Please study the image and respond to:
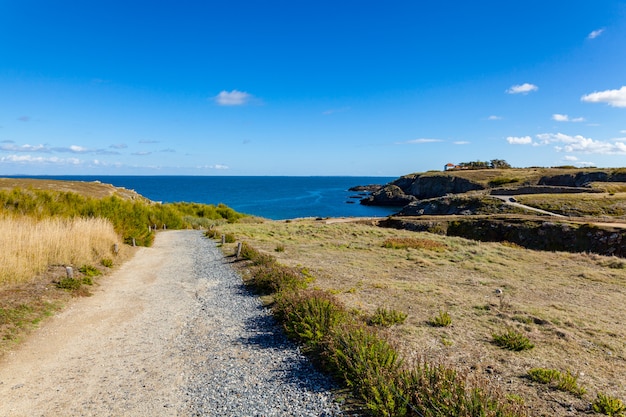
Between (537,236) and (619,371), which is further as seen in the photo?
(537,236)

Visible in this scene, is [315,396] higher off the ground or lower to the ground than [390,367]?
lower

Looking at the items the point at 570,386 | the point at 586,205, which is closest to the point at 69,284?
the point at 570,386

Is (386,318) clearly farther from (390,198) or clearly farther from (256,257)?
(390,198)

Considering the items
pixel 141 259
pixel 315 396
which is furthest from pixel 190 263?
pixel 315 396

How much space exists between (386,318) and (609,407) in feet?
15.3

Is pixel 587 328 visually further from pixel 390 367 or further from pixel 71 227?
pixel 71 227

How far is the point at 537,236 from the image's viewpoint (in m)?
32.2

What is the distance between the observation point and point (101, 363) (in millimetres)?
6828

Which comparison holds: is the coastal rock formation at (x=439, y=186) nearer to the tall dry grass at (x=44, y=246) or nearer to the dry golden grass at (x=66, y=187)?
the dry golden grass at (x=66, y=187)

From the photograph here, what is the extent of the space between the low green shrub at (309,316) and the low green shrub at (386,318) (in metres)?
0.98

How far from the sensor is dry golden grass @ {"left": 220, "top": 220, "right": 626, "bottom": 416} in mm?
6738

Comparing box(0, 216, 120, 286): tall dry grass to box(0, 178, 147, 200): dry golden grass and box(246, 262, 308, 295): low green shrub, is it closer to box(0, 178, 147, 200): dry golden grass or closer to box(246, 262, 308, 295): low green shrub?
box(246, 262, 308, 295): low green shrub

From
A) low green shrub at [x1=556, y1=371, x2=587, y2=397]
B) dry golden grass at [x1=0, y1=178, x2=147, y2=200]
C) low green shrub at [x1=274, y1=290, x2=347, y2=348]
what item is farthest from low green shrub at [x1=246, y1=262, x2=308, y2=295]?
dry golden grass at [x1=0, y1=178, x2=147, y2=200]

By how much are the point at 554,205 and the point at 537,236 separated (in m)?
18.4
